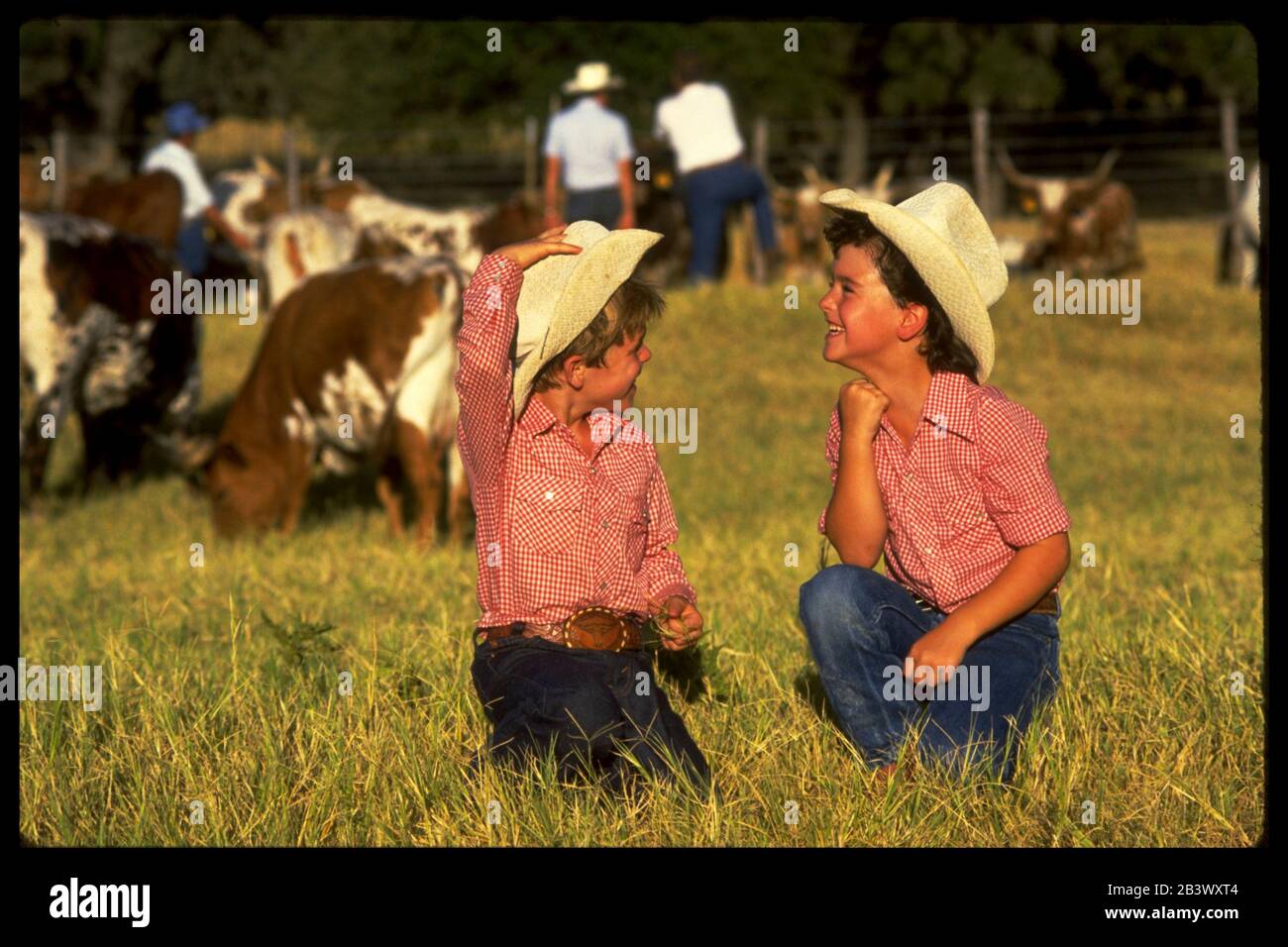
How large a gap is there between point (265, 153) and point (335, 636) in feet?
130

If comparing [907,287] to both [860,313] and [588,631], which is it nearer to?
[860,313]

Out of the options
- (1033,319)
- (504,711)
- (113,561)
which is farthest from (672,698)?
(1033,319)

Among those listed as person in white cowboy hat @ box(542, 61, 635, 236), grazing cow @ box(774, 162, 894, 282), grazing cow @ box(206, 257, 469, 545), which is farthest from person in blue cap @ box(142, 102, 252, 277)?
grazing cow @ box(774, 162, 894, 282)

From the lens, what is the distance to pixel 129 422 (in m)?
10.7

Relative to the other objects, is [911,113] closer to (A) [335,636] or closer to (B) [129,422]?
(B) [129,422]

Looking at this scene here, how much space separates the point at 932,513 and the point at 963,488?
0.09 meters

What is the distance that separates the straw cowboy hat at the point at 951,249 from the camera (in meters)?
3.65

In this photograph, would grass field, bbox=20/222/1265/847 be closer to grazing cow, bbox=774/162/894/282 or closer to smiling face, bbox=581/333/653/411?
smiling face, bbox=581/333/653/411

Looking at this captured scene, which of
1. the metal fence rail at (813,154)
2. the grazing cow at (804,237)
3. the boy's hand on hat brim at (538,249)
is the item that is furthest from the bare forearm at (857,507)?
the metal fence rail at (813,154)

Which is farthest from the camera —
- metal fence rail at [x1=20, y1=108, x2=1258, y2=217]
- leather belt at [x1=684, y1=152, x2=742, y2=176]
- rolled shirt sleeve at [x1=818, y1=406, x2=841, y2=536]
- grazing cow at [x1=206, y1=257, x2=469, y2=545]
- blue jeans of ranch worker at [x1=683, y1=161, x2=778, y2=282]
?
metal fence rail at [x1=20, y1=108, x2=1258, y2=217]

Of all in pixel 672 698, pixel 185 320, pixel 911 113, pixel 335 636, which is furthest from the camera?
pixel 911 113

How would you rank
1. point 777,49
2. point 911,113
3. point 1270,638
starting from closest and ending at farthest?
point 1270,638 → point 777,49 → point 911,113

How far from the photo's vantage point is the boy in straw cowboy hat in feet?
12.4

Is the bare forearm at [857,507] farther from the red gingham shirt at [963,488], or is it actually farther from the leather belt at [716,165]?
the leather belt at [716,165]
